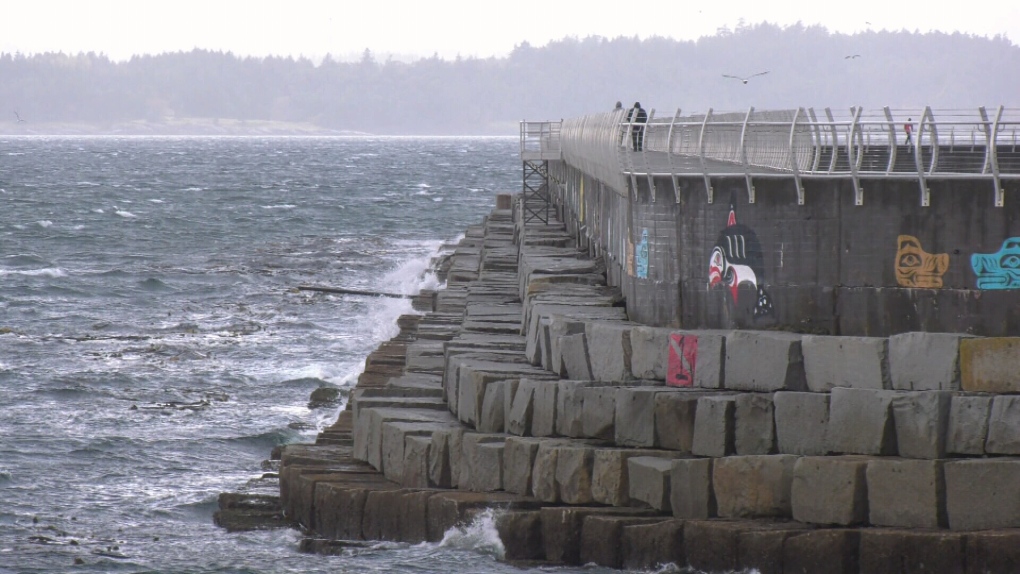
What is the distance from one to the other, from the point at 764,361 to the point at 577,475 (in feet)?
6.48

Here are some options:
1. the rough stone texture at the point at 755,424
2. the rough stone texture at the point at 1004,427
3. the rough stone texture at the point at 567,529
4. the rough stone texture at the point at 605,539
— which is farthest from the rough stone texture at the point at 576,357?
the rough stone texture at the point at 1004,427

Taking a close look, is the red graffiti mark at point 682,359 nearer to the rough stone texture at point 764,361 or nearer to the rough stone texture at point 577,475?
the rough stone texture at point 764,361

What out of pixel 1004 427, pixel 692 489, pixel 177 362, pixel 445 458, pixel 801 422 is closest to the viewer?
pixel 1004 427

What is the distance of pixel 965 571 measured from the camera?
10797 mm

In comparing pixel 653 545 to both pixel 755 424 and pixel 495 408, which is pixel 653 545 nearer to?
pixel 755 424

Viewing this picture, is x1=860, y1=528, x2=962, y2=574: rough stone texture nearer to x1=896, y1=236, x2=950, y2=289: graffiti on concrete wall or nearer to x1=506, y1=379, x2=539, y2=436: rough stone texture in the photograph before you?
x1=896, y1=236, x2=950, y2=289: graffiti on concrete wall

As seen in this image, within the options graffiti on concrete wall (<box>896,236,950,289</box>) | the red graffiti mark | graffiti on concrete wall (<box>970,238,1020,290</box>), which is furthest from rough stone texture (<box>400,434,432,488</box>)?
graffiti on concrete wall (<box>970,238,1020,290</box>)

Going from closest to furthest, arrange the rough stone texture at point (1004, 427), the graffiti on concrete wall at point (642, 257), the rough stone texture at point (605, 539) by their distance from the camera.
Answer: the rough stone texture at point (1004, 427)
the rough stone texture at point (605, 539)
the graffiti on concrete wall at point (642, 257)

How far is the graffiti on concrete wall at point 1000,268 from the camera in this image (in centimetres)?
1247

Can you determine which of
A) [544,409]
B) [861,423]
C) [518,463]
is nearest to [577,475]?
[518,463]

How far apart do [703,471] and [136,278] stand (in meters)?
27.3

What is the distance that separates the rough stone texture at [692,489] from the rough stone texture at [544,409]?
157cm

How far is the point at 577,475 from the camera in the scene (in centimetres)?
1245

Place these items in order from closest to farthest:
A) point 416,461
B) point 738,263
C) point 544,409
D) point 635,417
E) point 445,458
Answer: point 635,417, point 544,409, point 445,458, point 416,461, point 738,263
